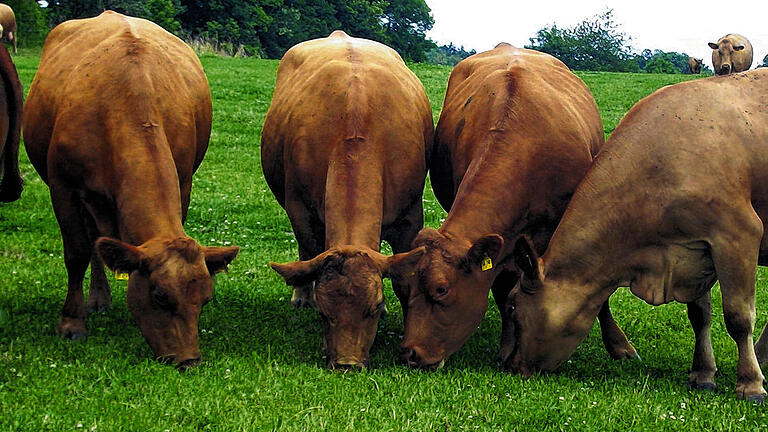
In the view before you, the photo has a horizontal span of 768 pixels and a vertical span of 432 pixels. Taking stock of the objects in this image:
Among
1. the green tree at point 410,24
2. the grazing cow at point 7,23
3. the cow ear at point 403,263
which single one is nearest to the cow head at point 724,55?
the grazing cow at point 7,23

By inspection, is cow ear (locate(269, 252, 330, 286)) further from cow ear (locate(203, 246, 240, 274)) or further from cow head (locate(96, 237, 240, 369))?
cow head (locate(96, 237, 240, 369))

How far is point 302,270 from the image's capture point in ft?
23.4

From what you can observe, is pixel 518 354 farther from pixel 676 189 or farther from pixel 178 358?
pixel 178 358

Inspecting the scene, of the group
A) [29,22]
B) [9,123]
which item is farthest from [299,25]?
[9,123]

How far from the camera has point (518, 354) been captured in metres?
7.35

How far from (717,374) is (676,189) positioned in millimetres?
1855

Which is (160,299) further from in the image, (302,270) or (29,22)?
(29,22)

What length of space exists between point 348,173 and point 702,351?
3104 millimetres

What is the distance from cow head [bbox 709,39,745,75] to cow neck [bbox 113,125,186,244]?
25282 mm

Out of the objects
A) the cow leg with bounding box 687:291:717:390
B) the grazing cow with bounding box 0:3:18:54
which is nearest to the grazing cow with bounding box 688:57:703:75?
the grazing cow with bounding box 0:3:18:54

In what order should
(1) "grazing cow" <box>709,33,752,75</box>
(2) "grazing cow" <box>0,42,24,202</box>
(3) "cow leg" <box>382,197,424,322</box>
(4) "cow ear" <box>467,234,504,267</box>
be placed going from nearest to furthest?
(4) "cow ear" <box>467,234,504,267</box> → (2) "grazing cow" <box>0,42,24,202</box> → (3) "cow leg" <box>382,197,424,322</box> → (1) "grazing cow" <box>709,33,752,75</box>

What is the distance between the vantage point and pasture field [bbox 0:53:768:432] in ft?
19.3

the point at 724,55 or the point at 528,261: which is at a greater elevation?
the point at 724,55

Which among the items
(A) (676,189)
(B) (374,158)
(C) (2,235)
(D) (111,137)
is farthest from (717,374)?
(C) (2,235)
